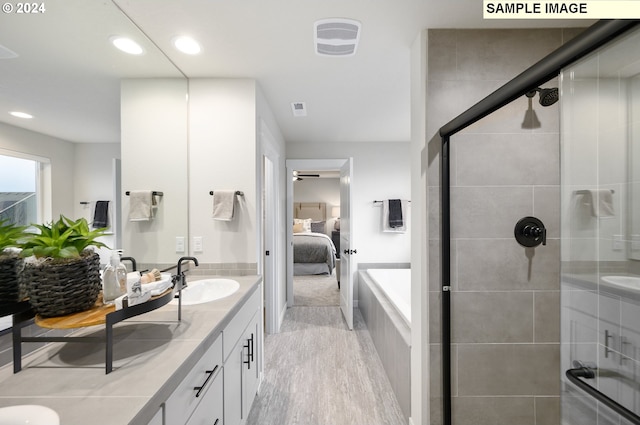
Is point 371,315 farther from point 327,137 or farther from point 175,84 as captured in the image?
point 175,84

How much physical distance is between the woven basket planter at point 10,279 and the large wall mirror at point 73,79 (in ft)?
0.72

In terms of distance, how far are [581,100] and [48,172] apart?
182cm

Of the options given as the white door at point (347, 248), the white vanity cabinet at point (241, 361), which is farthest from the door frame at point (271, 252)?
the white vanity cabinet at point (241, 361)

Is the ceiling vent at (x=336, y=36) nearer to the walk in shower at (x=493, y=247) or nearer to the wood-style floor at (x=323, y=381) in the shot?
the walk in shower at (x=493, y=247)

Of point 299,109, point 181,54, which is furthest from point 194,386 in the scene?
point 299,109

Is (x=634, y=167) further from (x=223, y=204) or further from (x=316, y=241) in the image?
(x=316, y=241)

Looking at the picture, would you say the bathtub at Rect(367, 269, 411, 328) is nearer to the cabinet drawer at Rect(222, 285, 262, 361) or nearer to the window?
the cabinet drawer at Rect(222, 285, 262, 361)

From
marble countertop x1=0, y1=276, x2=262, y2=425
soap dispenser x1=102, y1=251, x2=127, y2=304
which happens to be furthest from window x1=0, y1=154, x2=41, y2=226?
marble countertop x1=0, y1=276, x2=262, y2=425

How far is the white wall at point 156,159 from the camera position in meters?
1.65

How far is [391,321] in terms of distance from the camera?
231 centimetres

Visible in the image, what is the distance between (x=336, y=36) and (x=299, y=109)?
4.04 ft

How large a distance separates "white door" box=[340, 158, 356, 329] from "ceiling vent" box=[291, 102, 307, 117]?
84 cm

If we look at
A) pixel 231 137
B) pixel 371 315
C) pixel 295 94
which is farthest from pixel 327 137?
pixel 371 315

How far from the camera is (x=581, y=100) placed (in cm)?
84
